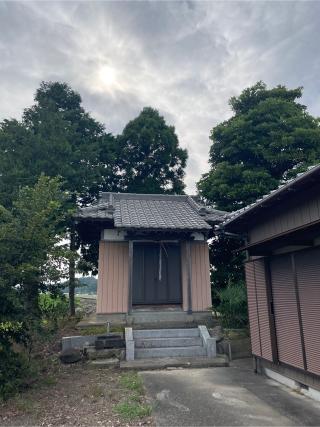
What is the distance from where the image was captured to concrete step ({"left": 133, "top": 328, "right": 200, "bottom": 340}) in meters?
8.52

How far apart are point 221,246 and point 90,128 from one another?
10.3 meters

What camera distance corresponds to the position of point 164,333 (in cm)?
857

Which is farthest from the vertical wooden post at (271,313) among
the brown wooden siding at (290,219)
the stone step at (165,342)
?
the stone step at (165,342)

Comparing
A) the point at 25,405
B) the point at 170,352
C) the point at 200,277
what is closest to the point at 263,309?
the point at 170,352

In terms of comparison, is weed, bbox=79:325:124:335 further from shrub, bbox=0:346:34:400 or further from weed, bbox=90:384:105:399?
shrub, bbox=0:346:34:400

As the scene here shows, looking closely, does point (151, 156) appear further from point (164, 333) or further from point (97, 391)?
point (97, 391)

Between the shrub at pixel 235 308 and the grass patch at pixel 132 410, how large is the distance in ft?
17.5

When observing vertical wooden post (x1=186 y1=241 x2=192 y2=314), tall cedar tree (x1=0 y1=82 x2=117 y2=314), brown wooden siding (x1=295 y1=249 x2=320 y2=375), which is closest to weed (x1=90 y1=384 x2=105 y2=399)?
brown wooden siding (x1=295 y1=249 x2=320 y2=375)

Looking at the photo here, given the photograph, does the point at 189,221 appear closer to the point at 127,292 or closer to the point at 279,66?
the point at 127,292

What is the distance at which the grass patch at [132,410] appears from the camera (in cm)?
421

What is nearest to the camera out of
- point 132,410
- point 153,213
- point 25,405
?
point 132,410

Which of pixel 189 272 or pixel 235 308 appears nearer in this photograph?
pixel 235 308

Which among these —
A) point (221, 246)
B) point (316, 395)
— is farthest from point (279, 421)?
point (221, 246)

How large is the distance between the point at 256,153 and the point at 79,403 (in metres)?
12.6
